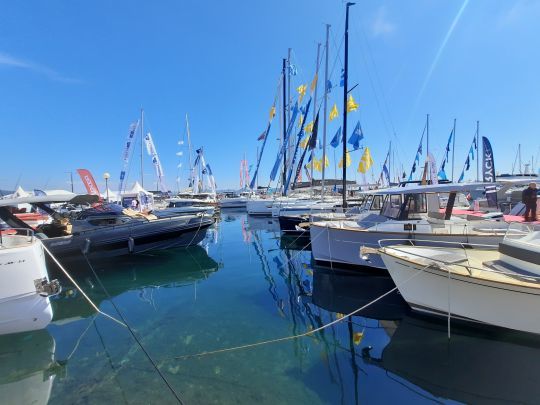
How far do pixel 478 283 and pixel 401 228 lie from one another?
3791 millimetres

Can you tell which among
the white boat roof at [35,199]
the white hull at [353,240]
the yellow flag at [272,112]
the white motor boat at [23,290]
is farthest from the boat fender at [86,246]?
the yellow flag at [272,112]

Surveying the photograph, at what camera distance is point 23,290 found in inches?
197

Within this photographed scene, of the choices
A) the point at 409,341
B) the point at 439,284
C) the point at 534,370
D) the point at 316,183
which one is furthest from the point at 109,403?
the point at 316,183

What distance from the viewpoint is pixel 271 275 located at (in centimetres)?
942

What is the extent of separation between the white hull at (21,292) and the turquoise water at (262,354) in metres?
0.50

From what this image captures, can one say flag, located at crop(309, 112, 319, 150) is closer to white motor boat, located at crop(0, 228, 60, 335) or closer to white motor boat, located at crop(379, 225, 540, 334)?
white motor boat, located at crop(379, 225, 540, 334)

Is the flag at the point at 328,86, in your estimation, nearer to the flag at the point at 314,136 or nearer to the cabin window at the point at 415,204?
the flag at the point at 314,136

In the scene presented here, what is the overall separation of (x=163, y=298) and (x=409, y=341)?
562 cm

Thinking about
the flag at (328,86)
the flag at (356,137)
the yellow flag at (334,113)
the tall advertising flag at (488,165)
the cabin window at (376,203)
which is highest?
the flag at (328,86)

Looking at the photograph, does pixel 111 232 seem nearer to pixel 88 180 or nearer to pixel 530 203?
pixel 88 180

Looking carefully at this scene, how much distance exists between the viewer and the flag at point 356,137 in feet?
52.4

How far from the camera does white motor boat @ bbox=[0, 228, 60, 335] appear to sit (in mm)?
4922

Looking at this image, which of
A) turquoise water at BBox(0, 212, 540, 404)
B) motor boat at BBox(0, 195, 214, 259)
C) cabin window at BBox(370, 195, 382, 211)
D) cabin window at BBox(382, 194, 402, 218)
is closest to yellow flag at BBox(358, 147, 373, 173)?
cabin window at BBox(370, 195, 382, 211)

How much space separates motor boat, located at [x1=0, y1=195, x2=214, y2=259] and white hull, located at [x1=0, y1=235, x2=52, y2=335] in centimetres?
420
